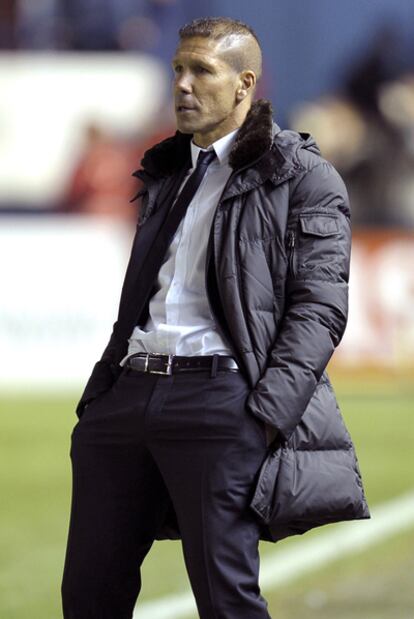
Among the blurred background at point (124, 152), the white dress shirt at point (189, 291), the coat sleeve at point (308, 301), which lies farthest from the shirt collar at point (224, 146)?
the blurred background at point (124, 152)

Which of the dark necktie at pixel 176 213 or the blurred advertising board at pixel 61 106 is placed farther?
the blurred advertising board at pixel 61 106

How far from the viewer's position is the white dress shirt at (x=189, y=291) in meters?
4.03

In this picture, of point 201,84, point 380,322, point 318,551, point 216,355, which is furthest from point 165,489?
point 380,322

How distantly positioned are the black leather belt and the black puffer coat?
44 mm

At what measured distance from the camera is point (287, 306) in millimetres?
4016

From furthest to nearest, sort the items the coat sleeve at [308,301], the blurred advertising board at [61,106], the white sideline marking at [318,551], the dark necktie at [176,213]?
the blurred advertising board at [61,106] → the white sideline marking at [318,551] → the dark necktie at [176,213] → the coat sleeve at [308,301]

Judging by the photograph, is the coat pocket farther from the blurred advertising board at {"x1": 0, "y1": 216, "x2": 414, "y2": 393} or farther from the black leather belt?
the blurred advertising board at {"x1": 0, "y1": 216, "x2": 414, "y2": 393}

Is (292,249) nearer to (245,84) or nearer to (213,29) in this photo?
(245,84)

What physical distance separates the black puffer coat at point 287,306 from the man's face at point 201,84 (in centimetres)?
10

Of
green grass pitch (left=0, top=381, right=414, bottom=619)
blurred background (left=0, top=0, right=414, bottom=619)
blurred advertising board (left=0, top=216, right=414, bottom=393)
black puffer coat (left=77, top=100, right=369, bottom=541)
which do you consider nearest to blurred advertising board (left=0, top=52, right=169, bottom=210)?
blurred background (left=0, top=0, right=414, bottom=619)

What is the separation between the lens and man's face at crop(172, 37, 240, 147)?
4035 millimetres

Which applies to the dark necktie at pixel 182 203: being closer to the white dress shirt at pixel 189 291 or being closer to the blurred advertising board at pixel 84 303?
the white dress shirt at pixel 189 291

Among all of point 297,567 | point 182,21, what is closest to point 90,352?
point 182,21

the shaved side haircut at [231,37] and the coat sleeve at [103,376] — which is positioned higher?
the shaved side haircut at [231,37]
